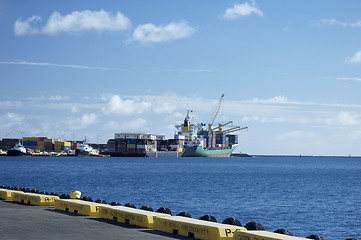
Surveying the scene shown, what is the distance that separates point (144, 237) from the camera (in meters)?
17.8

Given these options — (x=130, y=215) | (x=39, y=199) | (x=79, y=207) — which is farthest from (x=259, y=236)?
(x=39, y=199)

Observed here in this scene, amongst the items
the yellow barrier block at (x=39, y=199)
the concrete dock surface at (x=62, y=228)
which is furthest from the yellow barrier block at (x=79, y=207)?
the yellow barrier block at (x=39, y=199)

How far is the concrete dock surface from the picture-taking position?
17703mm

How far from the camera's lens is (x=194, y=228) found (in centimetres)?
1792

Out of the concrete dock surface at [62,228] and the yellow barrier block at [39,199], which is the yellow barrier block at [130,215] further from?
the yellow barrier block at [39,199]

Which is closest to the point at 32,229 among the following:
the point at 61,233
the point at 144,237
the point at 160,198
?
the point at 61,233

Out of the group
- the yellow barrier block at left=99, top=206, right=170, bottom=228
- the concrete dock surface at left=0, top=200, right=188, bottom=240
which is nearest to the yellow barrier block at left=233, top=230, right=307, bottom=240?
the concrete dock surface at left=0, top=200, right=188, bottom=240

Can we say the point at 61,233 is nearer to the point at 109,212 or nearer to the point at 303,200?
the point at 109,212

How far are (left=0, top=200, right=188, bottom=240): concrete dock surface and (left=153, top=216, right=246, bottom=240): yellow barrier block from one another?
1.09 ft

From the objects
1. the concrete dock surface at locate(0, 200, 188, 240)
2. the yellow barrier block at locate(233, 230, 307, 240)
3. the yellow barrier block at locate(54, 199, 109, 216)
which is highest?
the yellow barrier block at locate(233, 230, 307, 240)

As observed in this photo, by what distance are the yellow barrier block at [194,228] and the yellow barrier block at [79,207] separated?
505 cm

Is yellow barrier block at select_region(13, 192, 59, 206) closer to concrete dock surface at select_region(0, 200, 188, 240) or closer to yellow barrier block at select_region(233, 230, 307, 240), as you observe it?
concrete dock surface at select_region(0, 200, 188, 240)

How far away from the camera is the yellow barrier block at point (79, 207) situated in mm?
23938

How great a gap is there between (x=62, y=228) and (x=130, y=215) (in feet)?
9.72
